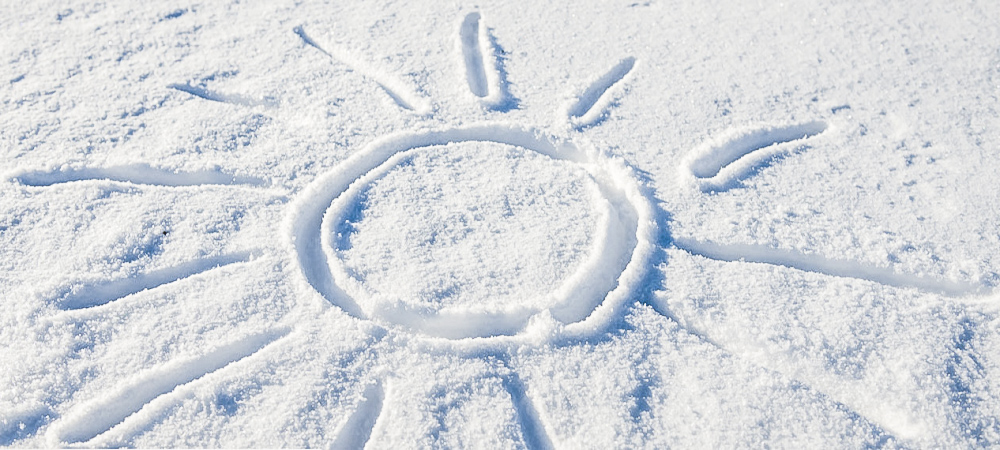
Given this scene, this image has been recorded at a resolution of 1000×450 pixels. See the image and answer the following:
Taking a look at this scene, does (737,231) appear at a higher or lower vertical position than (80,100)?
lower

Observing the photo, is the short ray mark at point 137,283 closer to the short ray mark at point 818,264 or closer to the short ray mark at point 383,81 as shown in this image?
A: the short ray mark at point 383,81

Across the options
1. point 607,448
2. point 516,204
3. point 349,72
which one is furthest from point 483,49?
point 607,448

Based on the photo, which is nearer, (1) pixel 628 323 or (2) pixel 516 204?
(1) pixel 628 323

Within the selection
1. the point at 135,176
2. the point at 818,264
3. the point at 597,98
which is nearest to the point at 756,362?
the point at 818,264

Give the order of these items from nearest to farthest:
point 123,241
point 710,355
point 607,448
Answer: point 607,448 < point 710,355 < point 123,241

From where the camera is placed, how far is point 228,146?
1.34 meters

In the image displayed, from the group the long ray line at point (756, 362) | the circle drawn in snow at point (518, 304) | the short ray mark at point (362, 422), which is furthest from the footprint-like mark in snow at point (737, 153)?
the short ray mark at point (362, 422)

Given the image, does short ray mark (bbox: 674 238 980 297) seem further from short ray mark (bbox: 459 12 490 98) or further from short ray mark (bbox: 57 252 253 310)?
short ray mark (bbox: 57 252 253 310)

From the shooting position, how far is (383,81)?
4.95 feet

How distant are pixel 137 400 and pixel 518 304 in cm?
50

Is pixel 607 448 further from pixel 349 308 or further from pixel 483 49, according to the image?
pixel 483 49

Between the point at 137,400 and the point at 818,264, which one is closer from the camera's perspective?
the point at 137,400

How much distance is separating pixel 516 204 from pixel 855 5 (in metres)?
0.96

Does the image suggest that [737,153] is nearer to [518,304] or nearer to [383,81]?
[518,304]
